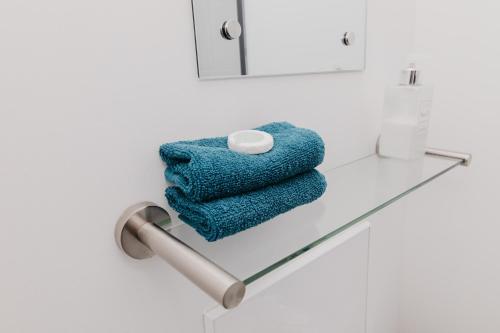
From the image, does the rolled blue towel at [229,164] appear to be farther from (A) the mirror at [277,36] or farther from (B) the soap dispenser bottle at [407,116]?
(B) the soap dispenser bottle at [407,116]

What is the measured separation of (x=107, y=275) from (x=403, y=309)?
1057 mm

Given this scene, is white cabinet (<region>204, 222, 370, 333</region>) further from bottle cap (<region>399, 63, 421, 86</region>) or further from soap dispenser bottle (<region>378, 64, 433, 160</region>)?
bottle cap (<region>399, 63, 421, 86</region>)

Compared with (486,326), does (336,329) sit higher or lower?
higher

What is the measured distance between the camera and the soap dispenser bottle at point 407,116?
73cm

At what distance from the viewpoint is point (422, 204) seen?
1.01 meters

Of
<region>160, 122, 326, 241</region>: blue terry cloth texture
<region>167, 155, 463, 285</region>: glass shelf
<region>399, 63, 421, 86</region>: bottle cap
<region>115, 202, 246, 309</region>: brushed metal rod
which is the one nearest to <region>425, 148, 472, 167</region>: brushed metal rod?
<region>167, 155, 463, 285</region>: glass shelf

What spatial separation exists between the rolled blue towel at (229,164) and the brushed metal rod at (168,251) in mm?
58

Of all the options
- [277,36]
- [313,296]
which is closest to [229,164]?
[277,36]

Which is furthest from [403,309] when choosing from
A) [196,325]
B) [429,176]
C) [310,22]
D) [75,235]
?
[75,235]

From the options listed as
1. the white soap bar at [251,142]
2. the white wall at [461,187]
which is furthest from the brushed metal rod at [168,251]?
the white wall at [461,187]

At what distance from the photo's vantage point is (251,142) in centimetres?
47

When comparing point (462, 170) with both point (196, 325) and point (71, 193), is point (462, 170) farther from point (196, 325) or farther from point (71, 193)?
point (71, 193)

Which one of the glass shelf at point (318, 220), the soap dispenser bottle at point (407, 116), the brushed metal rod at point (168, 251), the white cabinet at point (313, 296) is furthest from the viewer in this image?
the soap dispenser bottle at point (407, 116)

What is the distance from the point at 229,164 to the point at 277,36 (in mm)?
308
